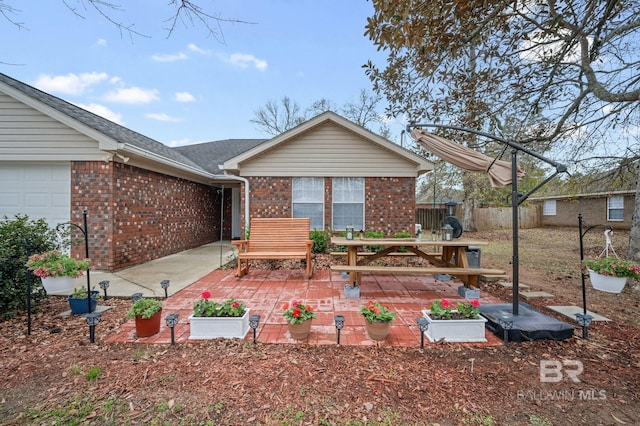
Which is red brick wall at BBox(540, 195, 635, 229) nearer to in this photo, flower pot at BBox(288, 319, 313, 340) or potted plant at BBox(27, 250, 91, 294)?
flower pot at BBox(288, 319, 313, 340)

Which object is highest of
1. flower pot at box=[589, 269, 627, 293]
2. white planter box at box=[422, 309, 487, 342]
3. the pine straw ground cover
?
flower pot at box=[589, 269, 627, 293]

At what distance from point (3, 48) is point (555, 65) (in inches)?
314

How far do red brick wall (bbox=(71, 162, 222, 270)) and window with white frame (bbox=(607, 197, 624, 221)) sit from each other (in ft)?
73.5

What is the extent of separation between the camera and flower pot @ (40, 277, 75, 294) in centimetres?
348

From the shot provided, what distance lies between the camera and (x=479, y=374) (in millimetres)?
2488

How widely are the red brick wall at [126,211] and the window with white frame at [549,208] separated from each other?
2357cm

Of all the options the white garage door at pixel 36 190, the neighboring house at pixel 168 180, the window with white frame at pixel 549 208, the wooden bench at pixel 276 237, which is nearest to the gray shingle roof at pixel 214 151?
the neighboring house at pixel 168 180

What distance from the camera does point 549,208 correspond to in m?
19.8

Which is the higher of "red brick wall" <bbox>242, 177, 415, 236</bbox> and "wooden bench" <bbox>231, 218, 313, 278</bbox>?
"red brick wall" <bbox>242, 177, 415, 236</bbox>

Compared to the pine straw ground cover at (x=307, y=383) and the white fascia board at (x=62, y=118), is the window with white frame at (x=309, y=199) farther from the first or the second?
the pine straw ground cover at (x=307, y=383)

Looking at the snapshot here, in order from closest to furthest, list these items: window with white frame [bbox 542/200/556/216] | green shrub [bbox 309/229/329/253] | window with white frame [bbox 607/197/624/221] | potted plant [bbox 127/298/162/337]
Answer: potted plant [bbox 127/298/162/337] < green shrub [bbox 309/229/329/253] < window with white frame [bbox 607/197/624/221] < window with white frame [bbox 542/200/556/216]

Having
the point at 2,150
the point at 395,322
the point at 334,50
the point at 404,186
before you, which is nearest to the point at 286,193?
the point at 404,186

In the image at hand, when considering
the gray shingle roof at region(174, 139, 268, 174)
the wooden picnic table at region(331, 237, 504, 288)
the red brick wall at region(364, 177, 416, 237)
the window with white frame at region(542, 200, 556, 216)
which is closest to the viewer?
the wooden picnic table at region(331, 237, 504, 288)

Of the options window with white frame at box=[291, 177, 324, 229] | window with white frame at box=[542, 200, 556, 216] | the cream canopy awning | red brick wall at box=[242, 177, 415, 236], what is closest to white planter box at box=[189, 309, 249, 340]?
the cream canopy awning
